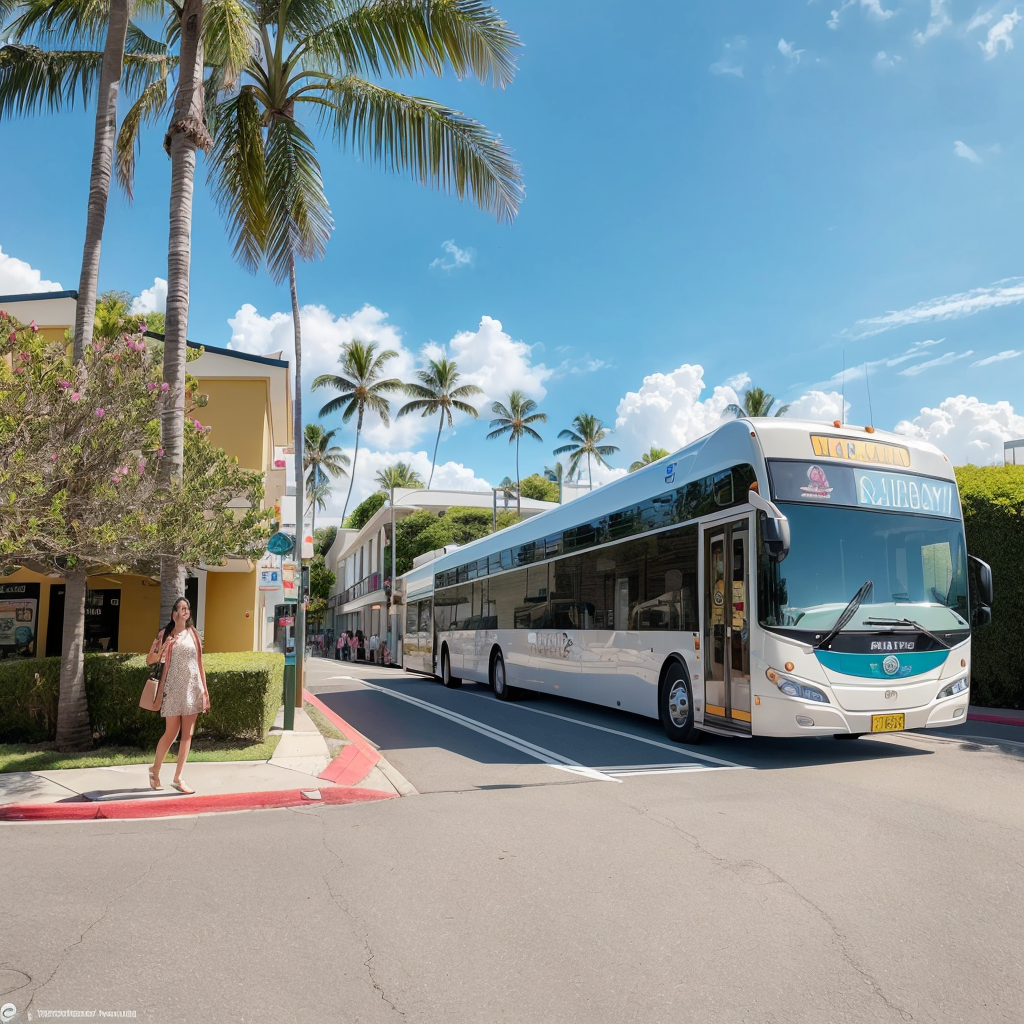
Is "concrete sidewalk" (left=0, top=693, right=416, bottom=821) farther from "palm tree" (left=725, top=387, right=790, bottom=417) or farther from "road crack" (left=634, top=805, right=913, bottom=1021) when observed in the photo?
"palm tree" (left=725, top=387, right=790, bottom=417)

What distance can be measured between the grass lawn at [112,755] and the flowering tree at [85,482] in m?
0.37

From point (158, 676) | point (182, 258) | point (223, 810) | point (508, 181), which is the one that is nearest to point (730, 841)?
point (223, 810)

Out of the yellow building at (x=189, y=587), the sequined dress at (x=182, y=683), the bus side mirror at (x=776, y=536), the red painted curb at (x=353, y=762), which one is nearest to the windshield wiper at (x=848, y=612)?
the bus side mirror at (x=776, y=536)

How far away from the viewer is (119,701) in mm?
10164

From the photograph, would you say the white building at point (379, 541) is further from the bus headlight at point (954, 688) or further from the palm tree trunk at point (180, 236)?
the bus headlight at point (954, 688)

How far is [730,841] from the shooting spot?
19.9 ft

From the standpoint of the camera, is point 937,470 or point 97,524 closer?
point 97,524

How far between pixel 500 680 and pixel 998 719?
9.18 m

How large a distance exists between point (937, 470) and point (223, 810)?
8504 millimetres

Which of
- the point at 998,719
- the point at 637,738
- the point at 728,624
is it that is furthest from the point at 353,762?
the point at 998,719

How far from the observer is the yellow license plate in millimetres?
8492

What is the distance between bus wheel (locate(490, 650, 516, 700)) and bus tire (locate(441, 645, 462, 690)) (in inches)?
139

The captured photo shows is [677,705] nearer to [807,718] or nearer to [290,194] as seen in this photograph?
[807,718]

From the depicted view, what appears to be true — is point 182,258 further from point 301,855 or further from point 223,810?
point 301,855
